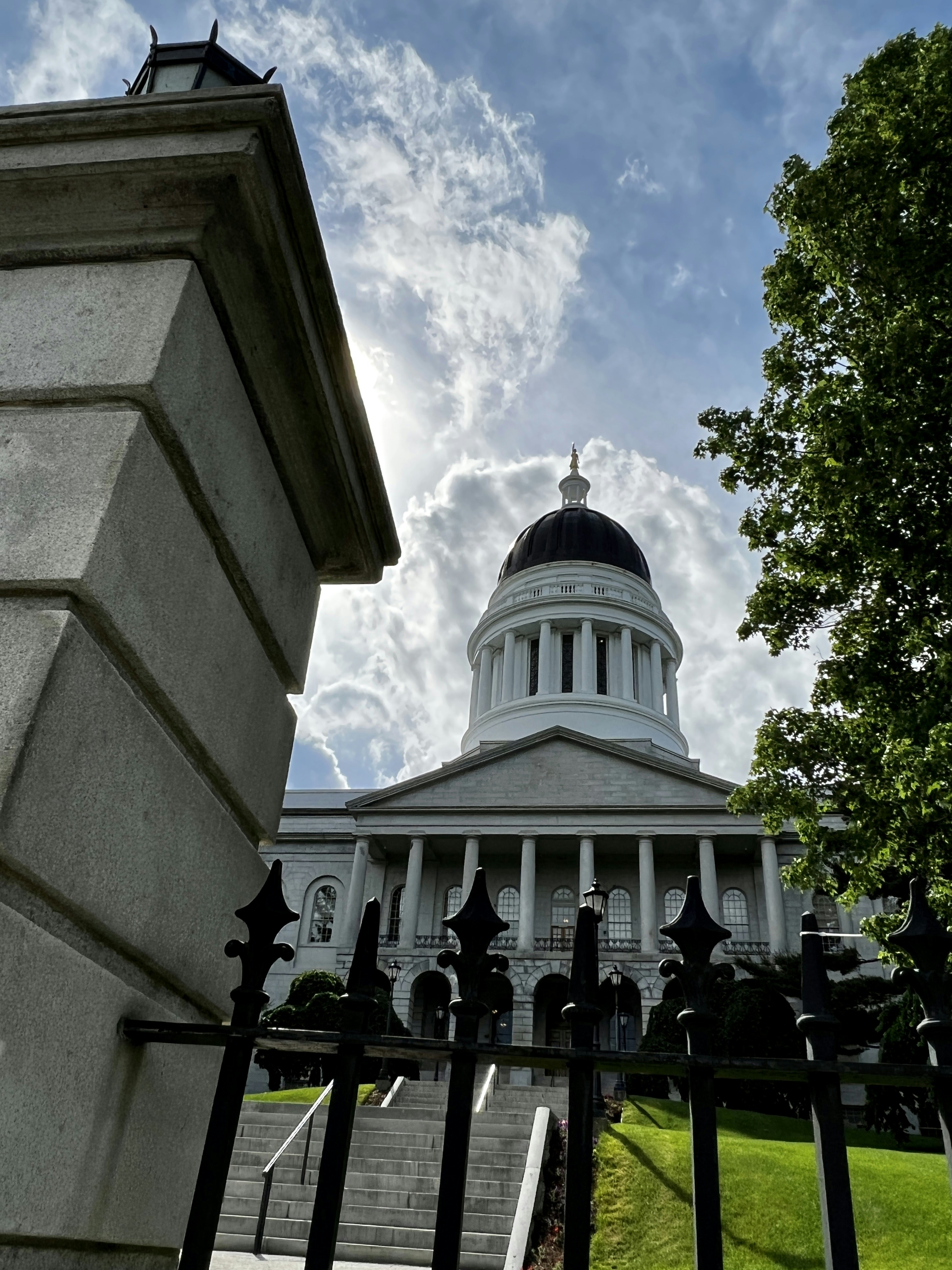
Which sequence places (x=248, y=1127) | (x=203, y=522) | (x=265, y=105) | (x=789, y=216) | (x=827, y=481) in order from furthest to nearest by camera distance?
1. (x=248, y=1127)
2. (x=789, y=216)
3. (x=827, y=481)
4. (x=203, y=522)
5. (x=265, y=105)

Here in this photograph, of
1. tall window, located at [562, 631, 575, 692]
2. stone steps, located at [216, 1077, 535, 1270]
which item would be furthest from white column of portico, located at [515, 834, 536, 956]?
stone steps, located at [216, 1077, 535, 1270]

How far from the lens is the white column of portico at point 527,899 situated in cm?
3956

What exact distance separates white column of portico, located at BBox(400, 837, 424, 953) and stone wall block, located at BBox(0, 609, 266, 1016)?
40486mm

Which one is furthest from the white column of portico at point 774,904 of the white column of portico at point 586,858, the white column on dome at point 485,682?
the white column on dome at point 485,682

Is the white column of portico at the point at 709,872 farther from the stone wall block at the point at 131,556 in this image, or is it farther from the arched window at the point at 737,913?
the stone wall block at the point at 131,556

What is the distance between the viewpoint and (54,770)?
72.3 inches

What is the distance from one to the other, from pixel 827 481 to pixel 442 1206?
830cm

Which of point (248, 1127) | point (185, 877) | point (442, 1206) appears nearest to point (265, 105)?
point (185, 877)

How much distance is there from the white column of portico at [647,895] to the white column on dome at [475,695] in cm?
1841

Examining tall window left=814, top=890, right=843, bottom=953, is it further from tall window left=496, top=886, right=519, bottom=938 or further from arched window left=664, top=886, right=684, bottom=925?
tall window left=496, top=886, right=519, bottom=938

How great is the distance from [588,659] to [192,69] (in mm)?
54148

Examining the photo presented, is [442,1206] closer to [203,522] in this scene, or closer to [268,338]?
[203,522]

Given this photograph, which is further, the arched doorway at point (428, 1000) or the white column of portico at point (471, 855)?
the white column of portico at point (471, 855)

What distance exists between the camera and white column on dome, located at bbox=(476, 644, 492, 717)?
59062 mm
